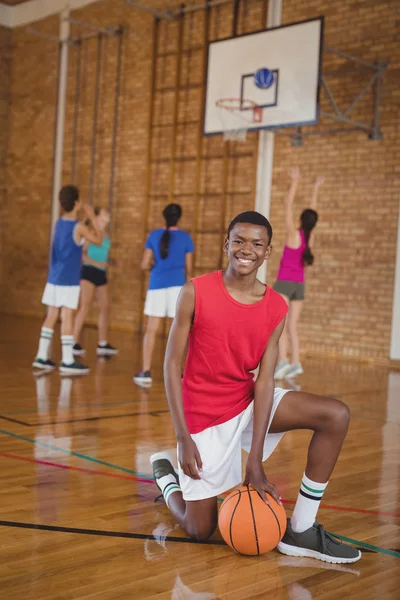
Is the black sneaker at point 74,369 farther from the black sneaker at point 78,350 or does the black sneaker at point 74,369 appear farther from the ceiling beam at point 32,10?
the ceiling beam at point 32,10

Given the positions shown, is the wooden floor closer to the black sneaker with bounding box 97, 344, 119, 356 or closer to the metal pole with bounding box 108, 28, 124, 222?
the black sneaker with bounding box 97, 344, 119, 356

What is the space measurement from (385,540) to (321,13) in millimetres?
8740

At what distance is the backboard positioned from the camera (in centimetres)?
890

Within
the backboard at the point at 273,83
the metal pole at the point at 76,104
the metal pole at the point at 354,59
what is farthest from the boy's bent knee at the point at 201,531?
the metal pole at the point at 76,104

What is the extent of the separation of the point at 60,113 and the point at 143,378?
8395 millimetres

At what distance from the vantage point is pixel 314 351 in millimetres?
10234

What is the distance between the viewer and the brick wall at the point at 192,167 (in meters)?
9.65

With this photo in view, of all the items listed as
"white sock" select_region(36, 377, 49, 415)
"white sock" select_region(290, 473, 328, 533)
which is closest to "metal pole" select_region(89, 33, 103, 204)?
"white sock" select_region(36, 377, 49, 415)

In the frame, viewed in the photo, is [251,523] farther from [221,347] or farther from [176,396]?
[221,347]

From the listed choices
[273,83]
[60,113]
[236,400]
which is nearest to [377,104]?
[273,83]

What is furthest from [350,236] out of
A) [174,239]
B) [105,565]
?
[105,565]

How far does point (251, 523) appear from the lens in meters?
2.62

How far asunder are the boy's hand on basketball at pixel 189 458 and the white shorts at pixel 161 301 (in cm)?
397

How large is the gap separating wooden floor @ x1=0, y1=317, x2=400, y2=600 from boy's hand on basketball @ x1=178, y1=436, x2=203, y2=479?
29 cm
